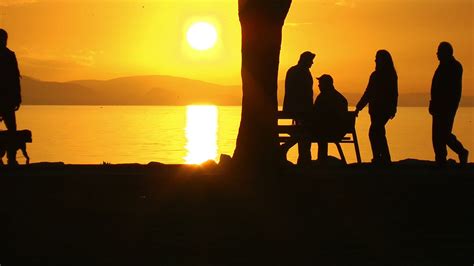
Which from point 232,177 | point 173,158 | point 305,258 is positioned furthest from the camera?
point 173,158

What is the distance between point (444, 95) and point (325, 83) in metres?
2.46

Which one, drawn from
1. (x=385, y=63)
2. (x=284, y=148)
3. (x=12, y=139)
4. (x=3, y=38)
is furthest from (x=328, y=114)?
(x=3, y=38)

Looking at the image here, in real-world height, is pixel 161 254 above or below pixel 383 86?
below

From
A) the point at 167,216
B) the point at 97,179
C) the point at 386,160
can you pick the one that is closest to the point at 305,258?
the point at 167,216

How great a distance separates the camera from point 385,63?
16.1 metres

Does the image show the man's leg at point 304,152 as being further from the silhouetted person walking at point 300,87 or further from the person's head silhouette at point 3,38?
the person's head silhouette at point 3,38

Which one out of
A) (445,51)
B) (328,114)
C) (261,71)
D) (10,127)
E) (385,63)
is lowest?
(10,127)

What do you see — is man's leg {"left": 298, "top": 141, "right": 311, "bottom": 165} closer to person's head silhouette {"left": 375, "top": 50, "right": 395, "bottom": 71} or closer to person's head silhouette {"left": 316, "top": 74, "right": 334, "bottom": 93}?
person's head silhouette {"left": 316, "top": 74, "right": 334, "bottom": 93}

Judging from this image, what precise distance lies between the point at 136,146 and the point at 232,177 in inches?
3349

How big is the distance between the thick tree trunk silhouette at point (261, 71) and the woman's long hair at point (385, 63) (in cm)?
238

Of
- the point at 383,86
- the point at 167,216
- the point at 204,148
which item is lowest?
the point at 204,148

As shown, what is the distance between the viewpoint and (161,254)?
29.1ft

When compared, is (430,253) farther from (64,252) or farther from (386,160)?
(386,160)

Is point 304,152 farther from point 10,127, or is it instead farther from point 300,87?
point 10,127
